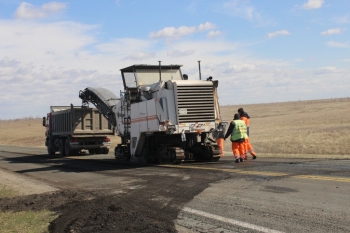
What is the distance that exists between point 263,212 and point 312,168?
15.9 feet

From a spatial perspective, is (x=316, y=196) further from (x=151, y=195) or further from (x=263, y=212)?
(x=151, y=195)

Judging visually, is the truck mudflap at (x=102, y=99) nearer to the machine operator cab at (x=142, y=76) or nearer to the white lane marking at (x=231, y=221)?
the machine operator cab at (x=142, y=76)

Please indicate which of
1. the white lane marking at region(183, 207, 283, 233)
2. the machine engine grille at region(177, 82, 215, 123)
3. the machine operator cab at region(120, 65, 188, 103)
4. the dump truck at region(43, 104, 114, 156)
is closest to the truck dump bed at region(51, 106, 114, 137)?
the dump truck at region(43, 104, 114, 156)

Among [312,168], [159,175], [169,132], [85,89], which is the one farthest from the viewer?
[85,89]

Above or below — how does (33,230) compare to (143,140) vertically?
below

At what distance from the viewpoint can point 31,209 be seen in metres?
8.30

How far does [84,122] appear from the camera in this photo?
2392 cm

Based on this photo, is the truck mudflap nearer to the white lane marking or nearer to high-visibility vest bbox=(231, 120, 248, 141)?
high-visibility vest bbox=(231, 120, 248, 141)

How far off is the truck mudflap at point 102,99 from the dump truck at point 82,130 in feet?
3.25

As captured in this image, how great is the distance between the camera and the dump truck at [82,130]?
23.7m

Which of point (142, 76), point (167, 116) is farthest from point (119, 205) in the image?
point (142, 76)

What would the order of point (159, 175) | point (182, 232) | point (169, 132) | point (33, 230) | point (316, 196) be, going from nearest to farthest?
point (182, 232) → point (33, 230) → point (316, 196) → point (159, 175) → point (169, 132)

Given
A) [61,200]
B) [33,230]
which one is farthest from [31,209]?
[33,230]

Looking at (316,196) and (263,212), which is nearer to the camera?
(263,212)
